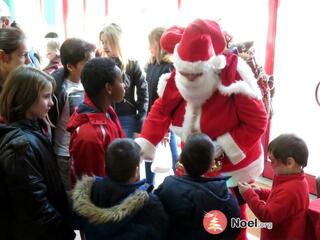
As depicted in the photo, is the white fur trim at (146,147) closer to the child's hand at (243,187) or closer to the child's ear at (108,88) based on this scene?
the child's ear at (108,88)

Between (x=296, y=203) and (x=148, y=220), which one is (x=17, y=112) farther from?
(x=296, y=203)

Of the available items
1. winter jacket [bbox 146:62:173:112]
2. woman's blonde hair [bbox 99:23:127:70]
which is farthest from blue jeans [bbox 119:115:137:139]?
woman's blonde hair [bbox 99:23:127:70]

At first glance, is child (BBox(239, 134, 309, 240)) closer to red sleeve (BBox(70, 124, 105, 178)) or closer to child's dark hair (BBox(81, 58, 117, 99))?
red sleeve (BBox(70, 124, 105, 178))

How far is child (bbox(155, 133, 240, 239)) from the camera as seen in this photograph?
138 centimetres

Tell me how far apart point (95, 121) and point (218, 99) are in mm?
547

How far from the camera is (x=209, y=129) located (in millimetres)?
1749

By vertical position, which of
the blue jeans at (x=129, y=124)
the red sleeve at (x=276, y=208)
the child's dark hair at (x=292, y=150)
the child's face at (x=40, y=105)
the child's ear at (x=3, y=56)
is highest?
the child's ear at (x=3, y=56)

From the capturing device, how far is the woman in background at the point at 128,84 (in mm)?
2730

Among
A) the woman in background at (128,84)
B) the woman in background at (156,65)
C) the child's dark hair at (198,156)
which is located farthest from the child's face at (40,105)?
the woman in background at (156,65)

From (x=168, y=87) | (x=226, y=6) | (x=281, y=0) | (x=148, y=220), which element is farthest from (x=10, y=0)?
(x=148, y=220)

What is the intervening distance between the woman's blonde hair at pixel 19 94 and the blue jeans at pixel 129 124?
1430mm

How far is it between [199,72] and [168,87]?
0.24 m

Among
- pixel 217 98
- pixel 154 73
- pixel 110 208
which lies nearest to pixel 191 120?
pixel 217 98

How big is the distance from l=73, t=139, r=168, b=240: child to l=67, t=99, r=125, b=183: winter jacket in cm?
17
